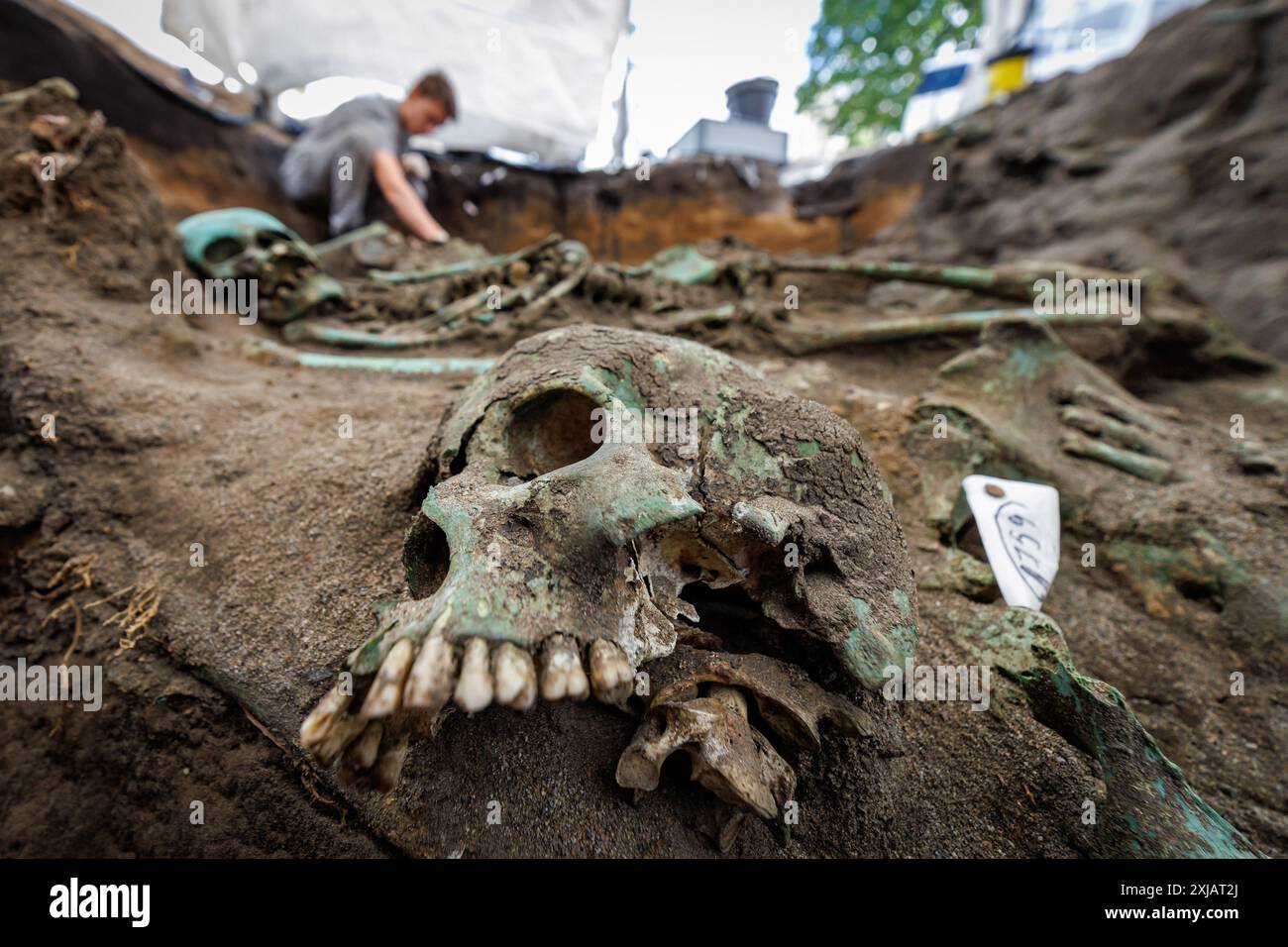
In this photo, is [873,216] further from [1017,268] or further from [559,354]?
[559,354]

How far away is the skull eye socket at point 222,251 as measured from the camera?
2.58 metres

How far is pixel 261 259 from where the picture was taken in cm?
256

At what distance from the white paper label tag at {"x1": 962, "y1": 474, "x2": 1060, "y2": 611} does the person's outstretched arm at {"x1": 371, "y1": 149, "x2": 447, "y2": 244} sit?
152 inches

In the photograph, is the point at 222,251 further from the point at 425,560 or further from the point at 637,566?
the point at 637,566

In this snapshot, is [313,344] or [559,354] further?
[313,344]

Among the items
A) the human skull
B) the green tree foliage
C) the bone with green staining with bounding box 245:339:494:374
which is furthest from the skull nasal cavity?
the green tree foliage

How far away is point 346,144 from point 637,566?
4.61 meters

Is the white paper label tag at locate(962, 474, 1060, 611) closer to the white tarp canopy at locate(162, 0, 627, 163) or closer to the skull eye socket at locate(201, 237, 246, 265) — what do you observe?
the skull eye socket at locate(201, 237, 246, 265)

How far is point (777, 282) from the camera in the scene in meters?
3.42

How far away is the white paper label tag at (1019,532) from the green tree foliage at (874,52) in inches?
400

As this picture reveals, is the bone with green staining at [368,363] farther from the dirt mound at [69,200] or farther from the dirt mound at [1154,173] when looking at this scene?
the dirt mound at [1154,173]

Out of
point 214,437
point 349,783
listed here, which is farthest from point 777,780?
point 214,437

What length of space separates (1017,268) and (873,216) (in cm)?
373

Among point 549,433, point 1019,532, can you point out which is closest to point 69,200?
point 549,433
